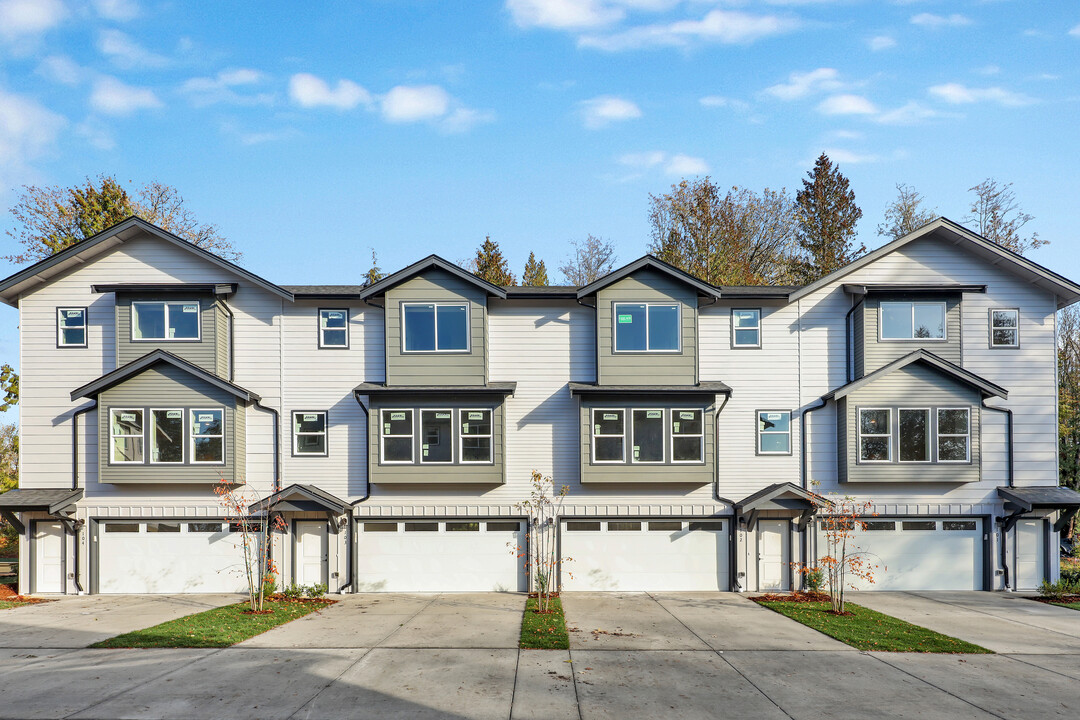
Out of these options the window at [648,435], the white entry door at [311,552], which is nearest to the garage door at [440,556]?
the white entry door at [311,552]

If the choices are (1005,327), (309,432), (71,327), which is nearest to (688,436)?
(1005,327)

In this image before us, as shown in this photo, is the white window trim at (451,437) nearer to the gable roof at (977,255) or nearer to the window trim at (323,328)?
the window trim at (323,328)

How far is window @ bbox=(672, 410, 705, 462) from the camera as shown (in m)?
18.8

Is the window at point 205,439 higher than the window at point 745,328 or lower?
lower

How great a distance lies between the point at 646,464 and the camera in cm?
1873

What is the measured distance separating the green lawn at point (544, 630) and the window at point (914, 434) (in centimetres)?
1023

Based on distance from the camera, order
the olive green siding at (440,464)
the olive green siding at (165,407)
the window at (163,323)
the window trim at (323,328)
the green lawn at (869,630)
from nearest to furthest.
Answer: the green lawn at (869,630) < the olive green siding at (165,407) < the olive green siding at (440,464) < the window at (163,323) < the window trim at (323,328)

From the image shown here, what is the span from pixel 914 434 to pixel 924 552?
10.9 feet

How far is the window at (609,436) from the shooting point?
18828 millimetres

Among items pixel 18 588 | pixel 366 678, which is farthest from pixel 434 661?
pixel 18 588

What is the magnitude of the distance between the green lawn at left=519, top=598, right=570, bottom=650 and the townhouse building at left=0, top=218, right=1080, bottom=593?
309 cm

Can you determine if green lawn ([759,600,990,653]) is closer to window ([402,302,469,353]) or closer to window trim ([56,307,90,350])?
window ([402,302,469,353])

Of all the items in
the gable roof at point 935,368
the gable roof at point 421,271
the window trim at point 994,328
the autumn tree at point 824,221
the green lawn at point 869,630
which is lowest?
the green lawn at point 869,630

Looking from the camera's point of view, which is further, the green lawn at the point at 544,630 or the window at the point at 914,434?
the window at the point at 914,434
